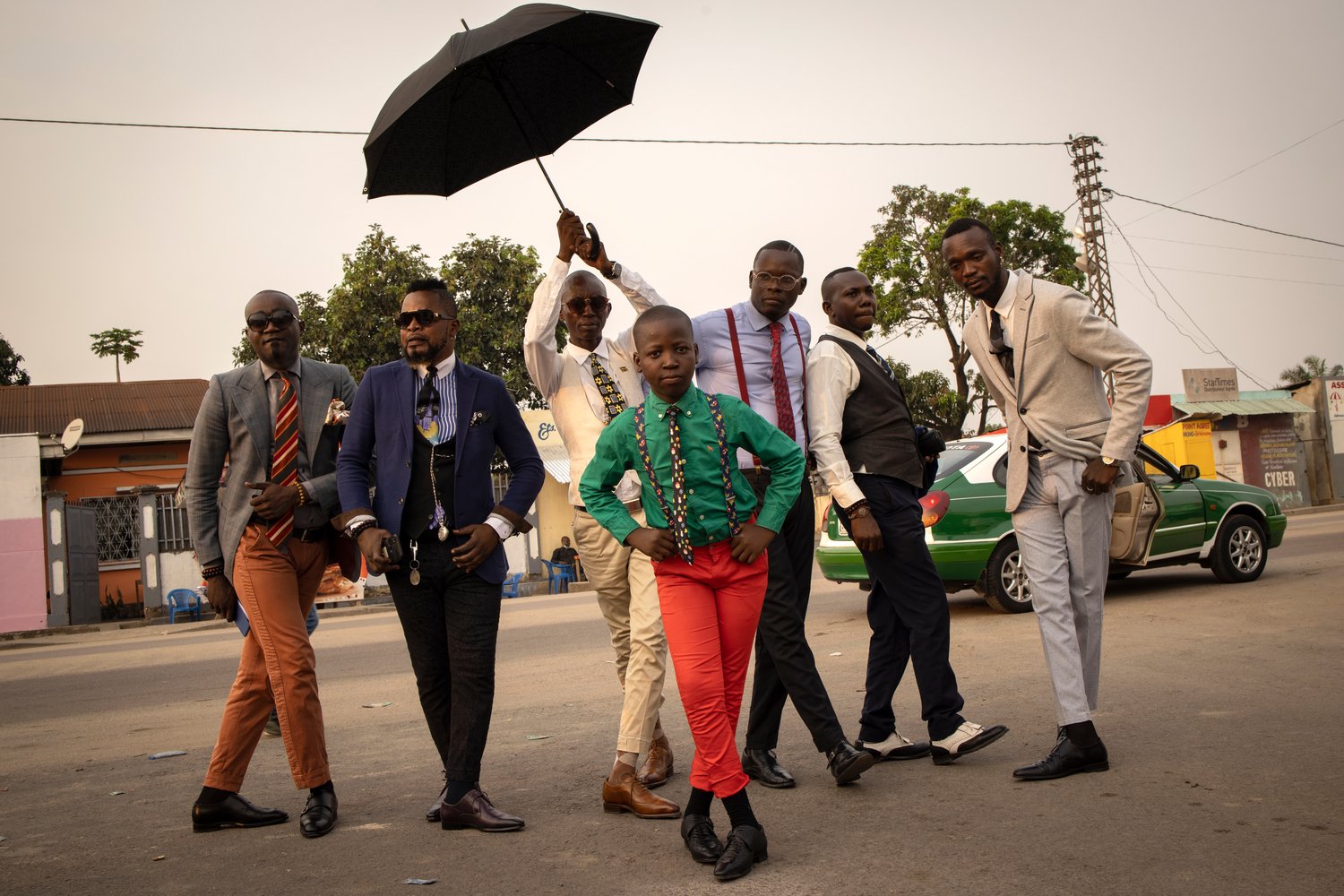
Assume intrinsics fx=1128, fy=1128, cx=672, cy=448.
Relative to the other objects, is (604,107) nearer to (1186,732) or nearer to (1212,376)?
(1186,732)

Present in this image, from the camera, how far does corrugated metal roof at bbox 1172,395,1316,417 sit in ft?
111

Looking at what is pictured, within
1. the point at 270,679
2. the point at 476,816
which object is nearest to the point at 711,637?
the point at 476,816

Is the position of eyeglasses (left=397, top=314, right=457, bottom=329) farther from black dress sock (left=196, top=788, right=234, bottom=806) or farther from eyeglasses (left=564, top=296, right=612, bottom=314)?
black dress sock (left=196, top=788, right=234, bottom=806)

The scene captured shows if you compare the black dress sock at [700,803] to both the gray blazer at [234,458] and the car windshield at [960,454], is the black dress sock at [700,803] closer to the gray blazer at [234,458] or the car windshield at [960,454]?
the gray blazer at [234,458]

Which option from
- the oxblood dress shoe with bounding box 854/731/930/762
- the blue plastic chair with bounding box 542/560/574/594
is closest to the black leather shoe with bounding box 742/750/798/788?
the oxblood dress shoe with bounding box 854/731/930/762

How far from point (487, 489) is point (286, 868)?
5.13 ft

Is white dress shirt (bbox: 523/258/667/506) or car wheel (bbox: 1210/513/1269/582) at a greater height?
white dress shirt (bbox: 523/258/667/506)

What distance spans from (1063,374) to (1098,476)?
0.49 m

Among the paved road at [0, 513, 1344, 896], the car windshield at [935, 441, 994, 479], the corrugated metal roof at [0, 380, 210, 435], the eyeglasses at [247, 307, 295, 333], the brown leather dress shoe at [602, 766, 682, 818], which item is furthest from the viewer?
the corrugated metal roof at [0, 380, 210, 435]

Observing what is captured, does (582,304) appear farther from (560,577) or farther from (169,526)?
(169,526)

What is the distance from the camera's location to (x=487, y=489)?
15.0 ft

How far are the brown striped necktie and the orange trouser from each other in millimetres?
185

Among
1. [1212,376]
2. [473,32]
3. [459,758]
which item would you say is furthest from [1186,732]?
[1212,376]

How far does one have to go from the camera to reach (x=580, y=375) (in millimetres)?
5059
